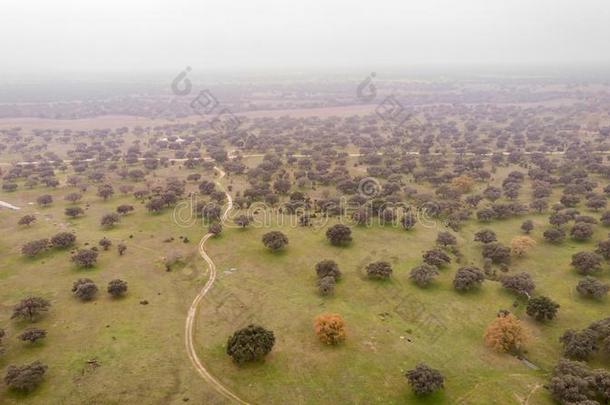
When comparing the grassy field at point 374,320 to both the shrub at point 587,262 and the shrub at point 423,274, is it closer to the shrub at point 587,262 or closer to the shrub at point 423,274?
the shrub at point 423,274

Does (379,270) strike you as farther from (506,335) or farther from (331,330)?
(506,335)

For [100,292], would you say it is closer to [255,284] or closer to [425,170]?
[255,284]

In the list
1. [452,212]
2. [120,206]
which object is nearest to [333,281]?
[452,212]

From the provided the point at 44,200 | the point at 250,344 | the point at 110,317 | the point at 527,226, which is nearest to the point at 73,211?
the point at 44,200

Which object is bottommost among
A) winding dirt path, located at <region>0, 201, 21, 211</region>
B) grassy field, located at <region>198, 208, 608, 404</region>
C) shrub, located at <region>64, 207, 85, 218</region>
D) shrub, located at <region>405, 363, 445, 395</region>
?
winding dirt path, located at <region>0, 201, 21, 211</region>

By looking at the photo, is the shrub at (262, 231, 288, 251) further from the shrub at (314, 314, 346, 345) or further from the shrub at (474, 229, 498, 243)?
the shrub at (474, 229, 498, 243)

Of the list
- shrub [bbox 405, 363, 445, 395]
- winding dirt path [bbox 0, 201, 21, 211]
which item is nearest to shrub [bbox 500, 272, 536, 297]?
shrub [bbox 405, 363, 445, 395]
